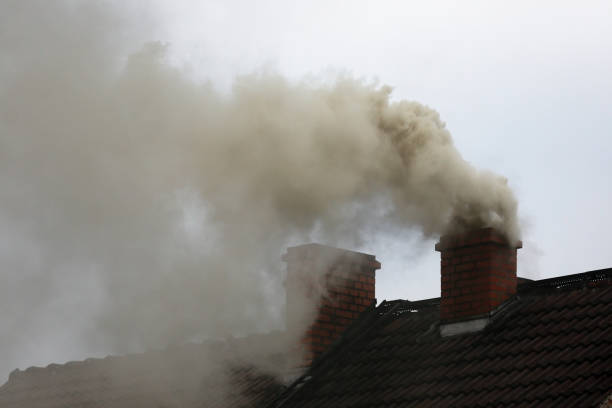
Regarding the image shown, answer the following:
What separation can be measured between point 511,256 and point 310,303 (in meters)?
3.01

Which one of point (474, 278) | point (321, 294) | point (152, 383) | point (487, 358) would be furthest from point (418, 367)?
point (152, 383)

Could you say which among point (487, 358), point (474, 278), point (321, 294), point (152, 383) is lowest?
point (487, 358)

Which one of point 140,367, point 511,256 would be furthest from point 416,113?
point 140,367

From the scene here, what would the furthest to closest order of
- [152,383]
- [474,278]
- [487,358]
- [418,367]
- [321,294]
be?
[152,383] < [321,294] < [474,278] < [418,367] < [487,358]

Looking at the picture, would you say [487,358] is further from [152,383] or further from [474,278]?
[152,383]

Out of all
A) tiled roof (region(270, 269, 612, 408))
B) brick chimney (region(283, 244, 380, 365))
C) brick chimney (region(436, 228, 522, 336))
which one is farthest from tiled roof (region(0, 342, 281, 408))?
brick chimney (region(436, 228, 522, 336))

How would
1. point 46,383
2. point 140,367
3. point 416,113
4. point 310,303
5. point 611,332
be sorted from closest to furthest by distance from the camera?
1. point 611,332
2. point 416,113
3. point 310,303
4. point 140,367
5. point 46,383

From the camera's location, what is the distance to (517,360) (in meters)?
11.7

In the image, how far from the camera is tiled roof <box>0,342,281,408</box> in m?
14.8

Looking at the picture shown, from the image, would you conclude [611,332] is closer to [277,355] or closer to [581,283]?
[581,283]

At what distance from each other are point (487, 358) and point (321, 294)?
11.2 feet

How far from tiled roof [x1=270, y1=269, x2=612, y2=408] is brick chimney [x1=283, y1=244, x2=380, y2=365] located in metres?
0.24

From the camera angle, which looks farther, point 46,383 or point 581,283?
point 46,383

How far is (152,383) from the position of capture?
1595cm
